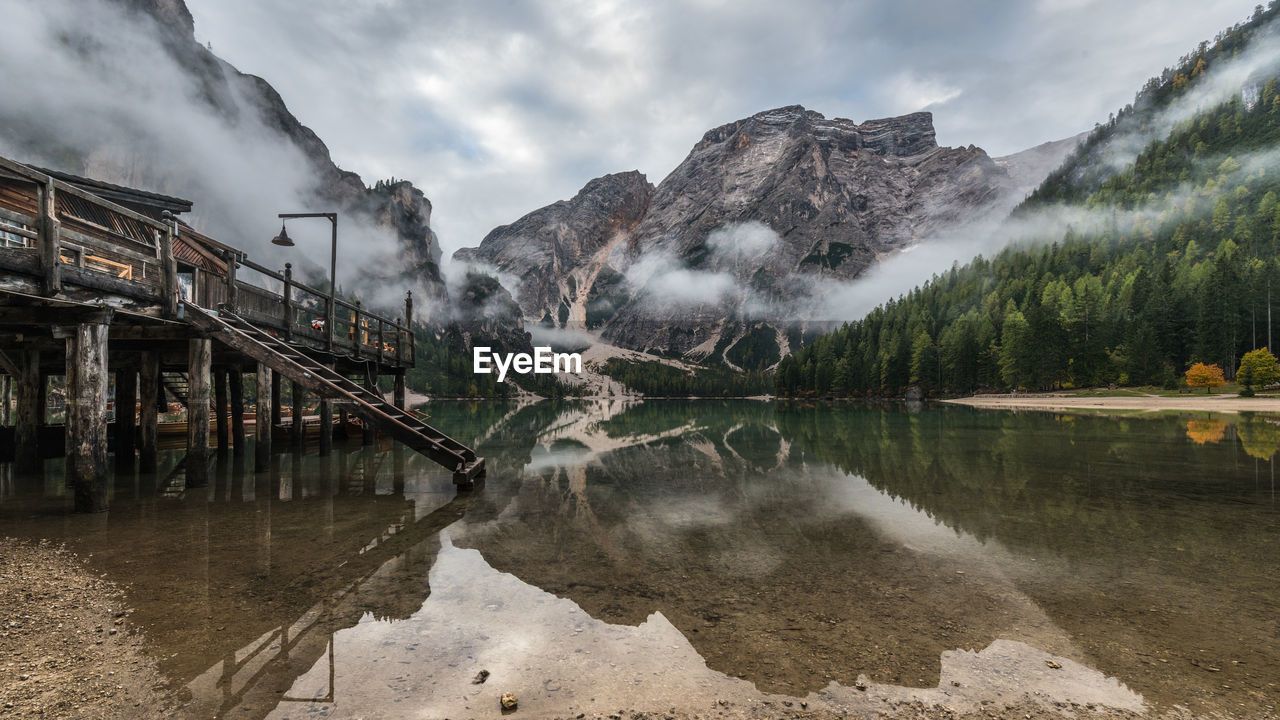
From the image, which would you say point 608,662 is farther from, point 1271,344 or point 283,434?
point 1271,344

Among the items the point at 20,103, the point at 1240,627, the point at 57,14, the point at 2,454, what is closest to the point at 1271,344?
the point at 1240,627

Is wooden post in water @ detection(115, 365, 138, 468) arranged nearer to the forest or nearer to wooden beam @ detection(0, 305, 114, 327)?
wooden beam @ detection(0, 305, 114, 327)

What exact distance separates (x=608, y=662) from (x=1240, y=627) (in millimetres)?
6600

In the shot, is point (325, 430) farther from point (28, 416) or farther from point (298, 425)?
point (28, 416)

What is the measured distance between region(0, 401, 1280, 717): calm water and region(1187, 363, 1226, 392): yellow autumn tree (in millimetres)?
82380

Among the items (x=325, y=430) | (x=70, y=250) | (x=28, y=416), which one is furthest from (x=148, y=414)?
(x=70, y=250)

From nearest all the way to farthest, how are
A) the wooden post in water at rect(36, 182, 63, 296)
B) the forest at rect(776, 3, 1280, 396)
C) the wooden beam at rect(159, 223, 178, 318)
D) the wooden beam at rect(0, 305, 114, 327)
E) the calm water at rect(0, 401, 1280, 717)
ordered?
the calm water at rect(0, 401, 1280, 717), the wooden post in water at rect(36, 182, 63, 296), the wooden beam at rect(0, 305, 114, 327), the wooden beam at rect(159, 223, 178, 318), the forest at rect(776, 3, 1280, 396)

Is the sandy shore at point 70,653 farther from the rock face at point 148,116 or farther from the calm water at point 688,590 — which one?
the rock face at point 148,116

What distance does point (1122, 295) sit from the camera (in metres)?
101

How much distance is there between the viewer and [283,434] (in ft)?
73.9

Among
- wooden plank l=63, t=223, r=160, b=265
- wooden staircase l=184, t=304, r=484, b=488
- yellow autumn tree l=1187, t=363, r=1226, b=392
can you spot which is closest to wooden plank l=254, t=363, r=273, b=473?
wooden staircase l=184, t=304, r=484, b=488

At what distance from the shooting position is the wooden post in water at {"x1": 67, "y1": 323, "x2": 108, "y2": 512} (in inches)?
400

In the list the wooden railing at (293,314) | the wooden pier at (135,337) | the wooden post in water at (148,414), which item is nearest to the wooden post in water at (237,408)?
the wooden pier at (135,337)

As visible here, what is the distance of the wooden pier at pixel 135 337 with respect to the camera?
9766mm
